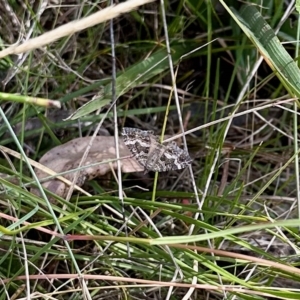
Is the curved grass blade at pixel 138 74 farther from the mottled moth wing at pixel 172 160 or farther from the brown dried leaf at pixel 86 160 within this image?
the mottled moth wing at pixel 172 160

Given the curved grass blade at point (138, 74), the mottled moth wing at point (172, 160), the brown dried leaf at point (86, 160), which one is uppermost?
the curved grass blade at point (138, 74)

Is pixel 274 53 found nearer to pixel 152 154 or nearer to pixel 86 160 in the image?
pixel 152 154

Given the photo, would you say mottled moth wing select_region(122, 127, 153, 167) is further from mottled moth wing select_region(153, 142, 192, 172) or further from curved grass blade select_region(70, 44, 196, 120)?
curved grass blade select_region(70, 44, 196, 120)

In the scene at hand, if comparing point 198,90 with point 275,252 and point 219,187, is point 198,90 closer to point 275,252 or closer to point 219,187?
point 219,187

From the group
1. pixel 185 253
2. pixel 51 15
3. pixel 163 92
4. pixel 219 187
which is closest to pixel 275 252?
pixel 219 187

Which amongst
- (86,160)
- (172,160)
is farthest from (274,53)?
(86,160)

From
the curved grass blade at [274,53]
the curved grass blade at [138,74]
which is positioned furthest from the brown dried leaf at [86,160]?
the curved grass blade at [274,53]
